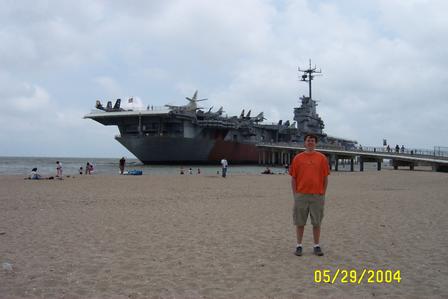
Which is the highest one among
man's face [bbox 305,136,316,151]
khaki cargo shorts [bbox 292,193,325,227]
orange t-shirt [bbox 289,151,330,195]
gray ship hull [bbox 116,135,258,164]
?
gray ship hull [bbox 116,135,258,164]

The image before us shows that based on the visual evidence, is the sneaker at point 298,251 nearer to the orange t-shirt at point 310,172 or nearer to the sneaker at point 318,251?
the sneaker at point 318,251

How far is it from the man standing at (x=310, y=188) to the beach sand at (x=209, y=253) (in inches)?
20.8

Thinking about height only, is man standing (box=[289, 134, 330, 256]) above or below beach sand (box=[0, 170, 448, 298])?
above

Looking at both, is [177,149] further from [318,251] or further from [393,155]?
[318,251]

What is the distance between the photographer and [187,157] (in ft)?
203

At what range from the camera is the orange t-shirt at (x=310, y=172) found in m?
6.23

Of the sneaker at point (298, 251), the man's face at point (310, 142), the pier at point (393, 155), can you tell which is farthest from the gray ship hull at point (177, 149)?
the sneaker at point (298, 251)

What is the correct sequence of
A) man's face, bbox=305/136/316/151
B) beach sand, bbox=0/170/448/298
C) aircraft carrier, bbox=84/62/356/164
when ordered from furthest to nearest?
1. aircraft carrier, bbox=84/62/356/164
2. man's face, bbox=305/136/316/151
3. beach sand, bbox=0/170/448/298

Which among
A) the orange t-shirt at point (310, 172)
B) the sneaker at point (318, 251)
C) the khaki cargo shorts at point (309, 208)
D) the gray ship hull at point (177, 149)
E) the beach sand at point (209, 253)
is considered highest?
the gray ship hull at point (177, 149)

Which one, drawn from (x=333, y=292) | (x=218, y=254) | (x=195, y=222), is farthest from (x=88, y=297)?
(x=195, y=222)

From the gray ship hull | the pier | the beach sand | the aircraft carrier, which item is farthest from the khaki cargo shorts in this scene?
the gray ship hull

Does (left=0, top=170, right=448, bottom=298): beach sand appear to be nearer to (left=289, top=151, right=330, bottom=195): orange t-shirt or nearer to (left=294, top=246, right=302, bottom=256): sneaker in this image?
(left=294, top=246, right=302, bottom=256): sneaker

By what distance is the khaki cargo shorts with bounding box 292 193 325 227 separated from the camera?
20.5ft

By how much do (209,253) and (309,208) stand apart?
173 centimetres
